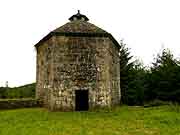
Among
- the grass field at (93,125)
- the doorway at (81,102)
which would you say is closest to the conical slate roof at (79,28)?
the doorway at (81,102)

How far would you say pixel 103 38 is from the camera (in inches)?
692

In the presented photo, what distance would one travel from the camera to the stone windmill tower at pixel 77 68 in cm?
1666

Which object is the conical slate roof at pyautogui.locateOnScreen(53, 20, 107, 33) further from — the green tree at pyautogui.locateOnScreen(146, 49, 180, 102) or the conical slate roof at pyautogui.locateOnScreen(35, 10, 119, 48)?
the green tree at pyautogui.locateOnScreen(146, 49, 180, 102)

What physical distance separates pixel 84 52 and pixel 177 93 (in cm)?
939

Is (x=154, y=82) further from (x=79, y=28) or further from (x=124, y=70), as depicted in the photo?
(x=79, y=28)

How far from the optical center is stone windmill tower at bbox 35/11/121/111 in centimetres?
1666

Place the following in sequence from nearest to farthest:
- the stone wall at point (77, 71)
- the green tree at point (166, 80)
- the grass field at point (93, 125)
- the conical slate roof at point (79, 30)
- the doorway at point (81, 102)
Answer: the grass field at point (93, 125) < the stone wall at point (77, 71) < the conical slate roof at point (79, 30) < the doorway at point (81, 102) < the green tree at point (166, 80)

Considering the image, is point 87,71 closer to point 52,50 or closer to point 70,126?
point 52,50

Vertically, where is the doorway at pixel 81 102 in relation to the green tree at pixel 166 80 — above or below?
below

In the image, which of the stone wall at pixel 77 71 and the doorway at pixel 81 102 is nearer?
the stone wall at pixel 77 71

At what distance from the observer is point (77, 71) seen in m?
16.8

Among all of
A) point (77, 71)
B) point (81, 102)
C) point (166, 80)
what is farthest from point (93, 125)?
point (166, 80)

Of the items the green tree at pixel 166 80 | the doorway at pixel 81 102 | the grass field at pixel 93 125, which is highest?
the green tree at pixel 166 80

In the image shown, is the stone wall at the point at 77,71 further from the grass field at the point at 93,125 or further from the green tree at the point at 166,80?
the green tree at the point at 166,80
